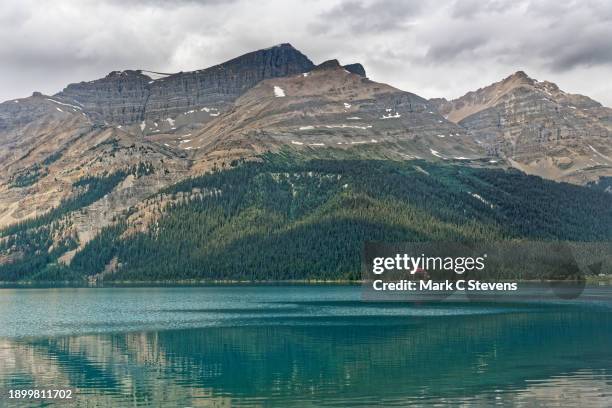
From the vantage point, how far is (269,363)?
275 ft

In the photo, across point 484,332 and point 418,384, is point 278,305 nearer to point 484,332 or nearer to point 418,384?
point 484,332

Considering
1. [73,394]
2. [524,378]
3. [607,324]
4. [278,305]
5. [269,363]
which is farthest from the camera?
[278,305]

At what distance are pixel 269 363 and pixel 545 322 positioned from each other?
5971cm

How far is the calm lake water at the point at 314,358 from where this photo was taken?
66188 mm

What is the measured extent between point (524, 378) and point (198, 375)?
90.8 ft

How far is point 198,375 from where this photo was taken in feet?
251

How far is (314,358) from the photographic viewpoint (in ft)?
287

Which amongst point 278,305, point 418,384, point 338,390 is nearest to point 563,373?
point 418,384

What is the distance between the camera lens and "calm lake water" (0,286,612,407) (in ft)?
217

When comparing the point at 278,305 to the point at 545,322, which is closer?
the point at 545,322

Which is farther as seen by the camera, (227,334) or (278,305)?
(278,305)

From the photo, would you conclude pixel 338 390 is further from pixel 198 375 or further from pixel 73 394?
pixel 73 394

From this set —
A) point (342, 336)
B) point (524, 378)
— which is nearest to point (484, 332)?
point (342, 336)

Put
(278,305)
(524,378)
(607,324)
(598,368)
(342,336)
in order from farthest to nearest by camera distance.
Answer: (278,305)
(607,324)
(342,336)
(598,368)
(524,378)
